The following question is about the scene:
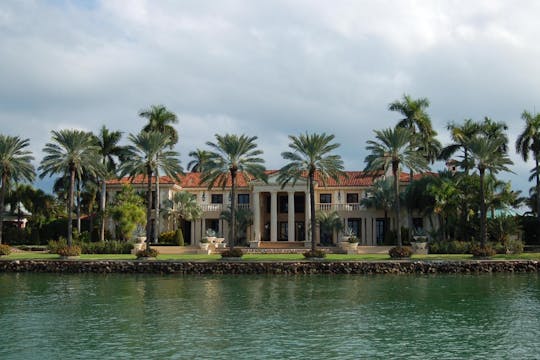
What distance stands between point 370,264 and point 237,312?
20859 millimetres

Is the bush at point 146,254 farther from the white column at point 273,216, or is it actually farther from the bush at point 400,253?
the bush at point 400,253

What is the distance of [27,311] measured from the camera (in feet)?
88.7

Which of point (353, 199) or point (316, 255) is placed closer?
point (316, 255)

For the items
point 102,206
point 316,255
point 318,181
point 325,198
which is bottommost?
point 316,255

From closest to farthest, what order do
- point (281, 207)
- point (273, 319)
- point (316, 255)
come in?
1. point (273, 319)
2. point (316, 255)
3. point (281, 207)

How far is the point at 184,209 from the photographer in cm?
6581

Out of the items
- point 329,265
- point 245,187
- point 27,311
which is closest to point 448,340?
point 27,311

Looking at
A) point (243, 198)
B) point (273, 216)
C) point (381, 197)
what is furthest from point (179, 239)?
point (381, 197)

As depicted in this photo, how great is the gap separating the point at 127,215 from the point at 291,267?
2109 centimetres

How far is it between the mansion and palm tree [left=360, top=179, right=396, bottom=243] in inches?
69.7

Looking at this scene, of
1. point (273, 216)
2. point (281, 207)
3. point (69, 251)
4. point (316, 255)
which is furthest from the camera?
point (281, 207)

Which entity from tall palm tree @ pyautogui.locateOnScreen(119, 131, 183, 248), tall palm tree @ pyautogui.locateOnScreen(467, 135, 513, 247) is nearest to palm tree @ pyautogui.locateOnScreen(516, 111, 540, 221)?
tall palm tree @ pyautogui.locateOnScreen(467, 135, 513, 247)

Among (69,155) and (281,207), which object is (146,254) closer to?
(69,155)

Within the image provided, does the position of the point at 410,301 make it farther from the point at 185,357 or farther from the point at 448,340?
the point at 185,357
